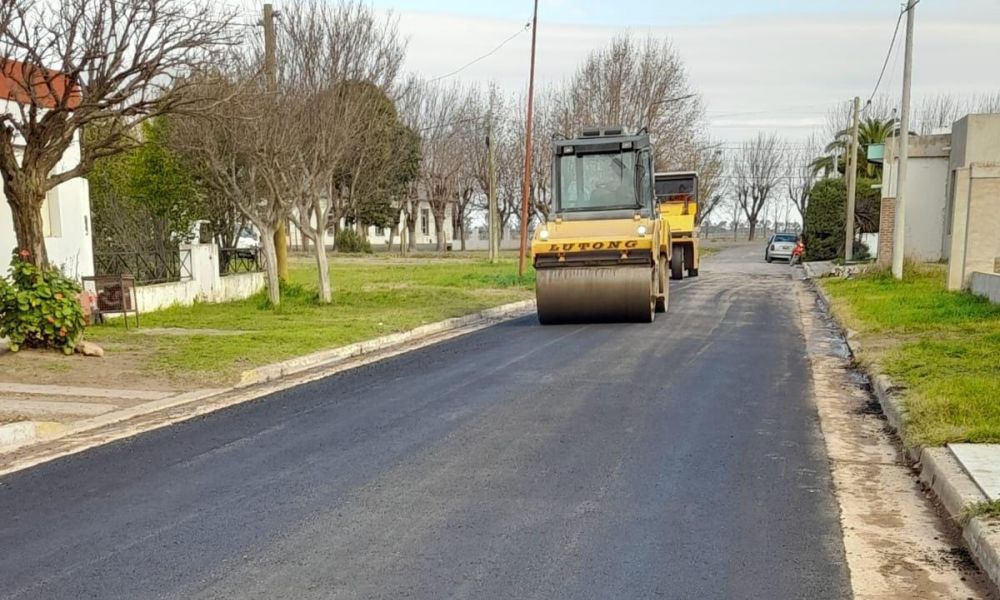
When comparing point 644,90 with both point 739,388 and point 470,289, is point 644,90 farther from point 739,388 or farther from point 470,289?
point 739,388

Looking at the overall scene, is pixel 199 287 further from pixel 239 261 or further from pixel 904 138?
pixel 904 138

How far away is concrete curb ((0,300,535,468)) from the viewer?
7375mm

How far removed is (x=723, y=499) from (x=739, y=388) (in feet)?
12.5

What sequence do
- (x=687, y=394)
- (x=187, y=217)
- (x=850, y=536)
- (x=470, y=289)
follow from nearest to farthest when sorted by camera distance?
(x=850, y=536)
(x=687, y=394)
(x=187, y=217)
(x=470, y=289)

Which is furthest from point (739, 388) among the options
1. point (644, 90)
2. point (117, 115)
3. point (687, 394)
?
point (644, 90)

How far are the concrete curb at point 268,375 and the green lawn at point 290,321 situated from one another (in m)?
0.25

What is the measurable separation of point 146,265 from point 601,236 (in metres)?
9.92

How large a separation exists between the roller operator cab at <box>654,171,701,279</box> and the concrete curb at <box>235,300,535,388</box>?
10.6 metres

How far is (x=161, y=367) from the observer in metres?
10.4

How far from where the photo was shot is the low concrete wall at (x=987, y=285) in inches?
572

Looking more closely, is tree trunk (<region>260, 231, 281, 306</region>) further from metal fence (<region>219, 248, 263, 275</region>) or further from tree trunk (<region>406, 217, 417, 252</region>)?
tree trunk (<region>406, 217, 417, 252</region>)

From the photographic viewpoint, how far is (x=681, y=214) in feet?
92.7

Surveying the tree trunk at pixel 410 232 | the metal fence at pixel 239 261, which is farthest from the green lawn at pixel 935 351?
the tree trunk at pixel 410 232

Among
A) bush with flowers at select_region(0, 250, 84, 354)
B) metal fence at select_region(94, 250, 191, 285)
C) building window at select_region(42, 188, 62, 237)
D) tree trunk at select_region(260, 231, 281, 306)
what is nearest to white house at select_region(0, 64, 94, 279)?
building window at select_region(42, 188, 62, 237)
